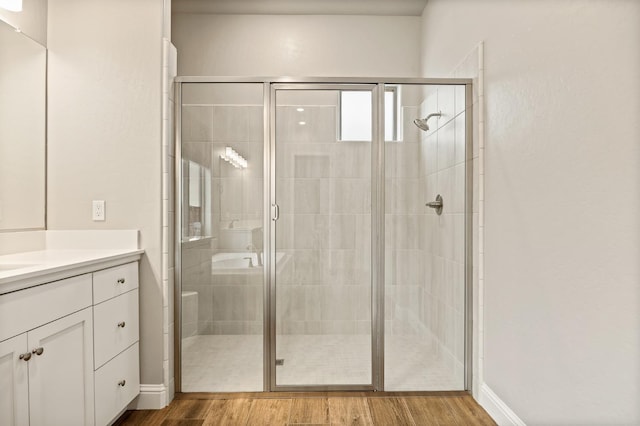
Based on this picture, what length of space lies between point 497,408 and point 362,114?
5.61 ft

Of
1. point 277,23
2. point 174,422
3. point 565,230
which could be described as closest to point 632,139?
point 565,230

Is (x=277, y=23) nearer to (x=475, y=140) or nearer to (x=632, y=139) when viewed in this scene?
(x=475, y=140)

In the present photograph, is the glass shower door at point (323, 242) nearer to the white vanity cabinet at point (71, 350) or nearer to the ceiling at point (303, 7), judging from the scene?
the white vanity cabinet at point (71, 350)

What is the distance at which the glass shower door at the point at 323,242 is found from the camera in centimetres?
244

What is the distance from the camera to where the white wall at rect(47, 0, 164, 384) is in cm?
229

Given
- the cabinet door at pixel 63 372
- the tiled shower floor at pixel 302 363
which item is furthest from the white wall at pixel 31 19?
the tiled shower floor at pixel 302 363

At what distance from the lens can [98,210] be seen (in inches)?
89.7

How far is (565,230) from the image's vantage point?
4.97ft

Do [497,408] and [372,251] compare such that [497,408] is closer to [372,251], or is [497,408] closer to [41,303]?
[372,251]

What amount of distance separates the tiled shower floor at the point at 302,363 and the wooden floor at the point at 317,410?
66 mm

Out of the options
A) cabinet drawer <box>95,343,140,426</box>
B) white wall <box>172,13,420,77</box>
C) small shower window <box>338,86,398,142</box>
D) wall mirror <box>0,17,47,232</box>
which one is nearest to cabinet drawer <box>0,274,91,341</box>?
cabinet drawer <box>95,343,140,426</box>

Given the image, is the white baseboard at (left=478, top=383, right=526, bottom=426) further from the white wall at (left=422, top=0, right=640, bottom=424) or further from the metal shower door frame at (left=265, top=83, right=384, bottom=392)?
the metal shower door frame at (left=265, top=83, right=384, bottom=392)

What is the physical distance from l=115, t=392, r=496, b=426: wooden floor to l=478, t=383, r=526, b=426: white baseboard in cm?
4

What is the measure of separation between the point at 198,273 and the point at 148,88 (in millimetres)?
1074
